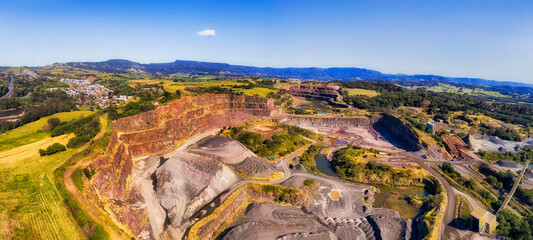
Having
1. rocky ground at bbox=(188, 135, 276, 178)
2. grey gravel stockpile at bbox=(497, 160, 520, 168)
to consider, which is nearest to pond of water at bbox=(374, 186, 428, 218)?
rocky ground at bbox=(188, 135, 276, 178)

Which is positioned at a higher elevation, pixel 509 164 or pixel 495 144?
pixel 495 144

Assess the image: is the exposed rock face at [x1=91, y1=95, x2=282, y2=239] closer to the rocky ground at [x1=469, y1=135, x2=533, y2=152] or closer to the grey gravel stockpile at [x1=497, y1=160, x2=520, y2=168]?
the grey gravel stockpile at [x1=497, y1=160, x2=520, y2=168]

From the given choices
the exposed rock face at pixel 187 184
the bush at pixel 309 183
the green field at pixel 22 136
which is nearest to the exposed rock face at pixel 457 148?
the bush at pixel 309 183

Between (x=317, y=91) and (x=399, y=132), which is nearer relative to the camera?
(x=399, y=132)

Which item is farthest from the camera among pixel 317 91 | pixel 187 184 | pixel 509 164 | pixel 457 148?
pixel 317 91

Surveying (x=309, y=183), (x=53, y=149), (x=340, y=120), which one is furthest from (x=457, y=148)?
(x=53, y=149)

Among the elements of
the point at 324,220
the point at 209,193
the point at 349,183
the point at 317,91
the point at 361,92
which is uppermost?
the point at 361,92

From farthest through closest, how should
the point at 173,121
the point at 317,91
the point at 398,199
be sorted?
the point at 317,91 < the point at 173,121 < the point at 398,199

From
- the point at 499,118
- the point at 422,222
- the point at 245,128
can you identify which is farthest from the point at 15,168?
the point at 499,118

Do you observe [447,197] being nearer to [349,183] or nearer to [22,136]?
[349,183]
